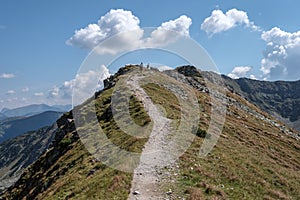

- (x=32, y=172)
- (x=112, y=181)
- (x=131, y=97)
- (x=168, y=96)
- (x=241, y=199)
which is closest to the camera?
(x=241, y=199)

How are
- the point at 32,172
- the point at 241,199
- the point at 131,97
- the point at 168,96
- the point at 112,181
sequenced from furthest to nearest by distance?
1. the point at 168,96
2. the point at 131,97
3. the point at 32,172
4. the point at 112,181
5. the point at 241,199

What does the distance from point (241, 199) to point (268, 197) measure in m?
3.15

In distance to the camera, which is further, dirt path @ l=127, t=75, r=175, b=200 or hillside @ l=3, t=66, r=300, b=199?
hillside @ l=3, t=66, r=300, b=199

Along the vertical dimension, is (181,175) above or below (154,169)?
below

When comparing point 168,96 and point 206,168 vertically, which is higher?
point 168,96

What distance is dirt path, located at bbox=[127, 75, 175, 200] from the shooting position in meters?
21.7

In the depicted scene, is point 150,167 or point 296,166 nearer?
point 150,167

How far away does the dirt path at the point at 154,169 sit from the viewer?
21719 mm

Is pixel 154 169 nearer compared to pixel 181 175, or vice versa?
pixel 181 175

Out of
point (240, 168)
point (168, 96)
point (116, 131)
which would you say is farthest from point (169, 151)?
point (168, 96)

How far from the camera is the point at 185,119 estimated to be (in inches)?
1841

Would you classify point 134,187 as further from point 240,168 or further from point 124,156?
point 240,168

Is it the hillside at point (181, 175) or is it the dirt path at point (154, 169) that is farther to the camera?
the hillside at point (181, 175)

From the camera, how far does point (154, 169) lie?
26156mm
